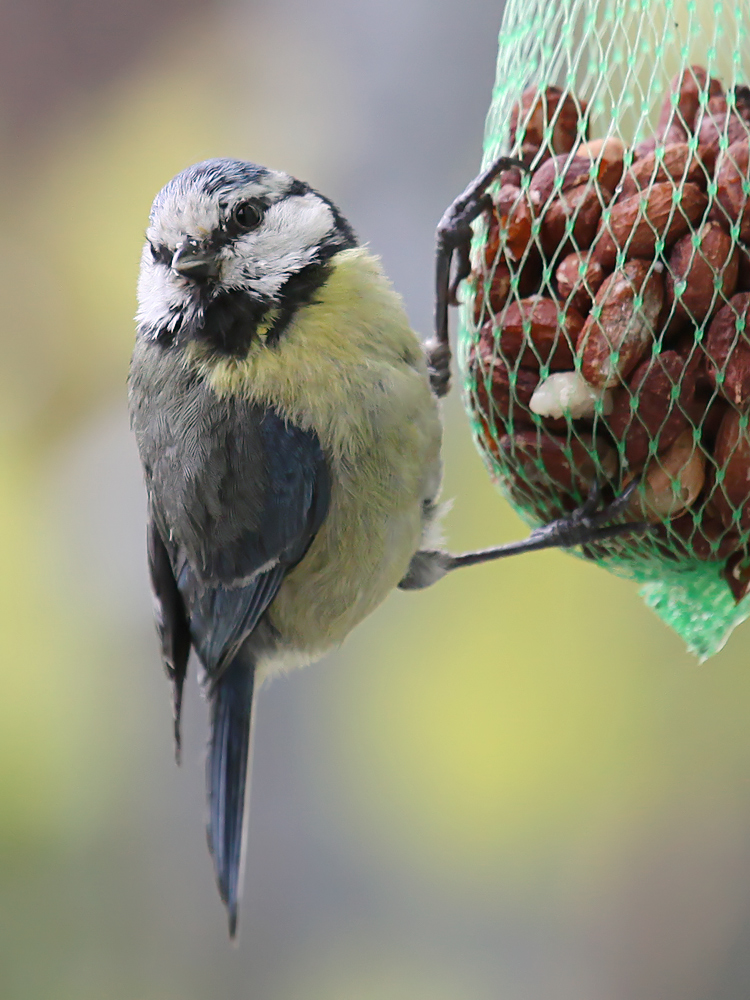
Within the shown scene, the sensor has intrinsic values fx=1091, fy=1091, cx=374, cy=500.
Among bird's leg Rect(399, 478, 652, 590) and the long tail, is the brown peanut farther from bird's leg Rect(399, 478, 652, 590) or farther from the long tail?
the long tail

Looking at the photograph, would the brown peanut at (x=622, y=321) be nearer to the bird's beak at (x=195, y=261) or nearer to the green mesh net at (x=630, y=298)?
the green mesh net at (x=630, y=298)

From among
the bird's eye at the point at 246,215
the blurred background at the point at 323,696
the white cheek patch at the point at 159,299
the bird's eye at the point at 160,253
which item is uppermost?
the bird's eye at the point at 246,215

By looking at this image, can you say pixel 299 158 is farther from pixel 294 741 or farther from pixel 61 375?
pixel 294 741

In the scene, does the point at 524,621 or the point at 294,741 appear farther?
the point at 294,741

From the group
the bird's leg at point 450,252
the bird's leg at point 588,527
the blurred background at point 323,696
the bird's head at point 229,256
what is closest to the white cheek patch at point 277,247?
the bird's head at point 229,256

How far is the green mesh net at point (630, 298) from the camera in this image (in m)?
1.00

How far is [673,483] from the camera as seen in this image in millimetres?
1049

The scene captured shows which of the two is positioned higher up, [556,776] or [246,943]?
[556,776]

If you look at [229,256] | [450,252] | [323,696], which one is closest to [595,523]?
[450,252]

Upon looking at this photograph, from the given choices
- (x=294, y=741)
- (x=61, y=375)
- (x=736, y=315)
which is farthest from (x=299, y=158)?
(x=736, y=315)

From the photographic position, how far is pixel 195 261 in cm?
113

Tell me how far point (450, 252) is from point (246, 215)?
23 cm

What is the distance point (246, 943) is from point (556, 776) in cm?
79

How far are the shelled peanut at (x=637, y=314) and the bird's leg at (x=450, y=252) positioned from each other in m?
0.03
